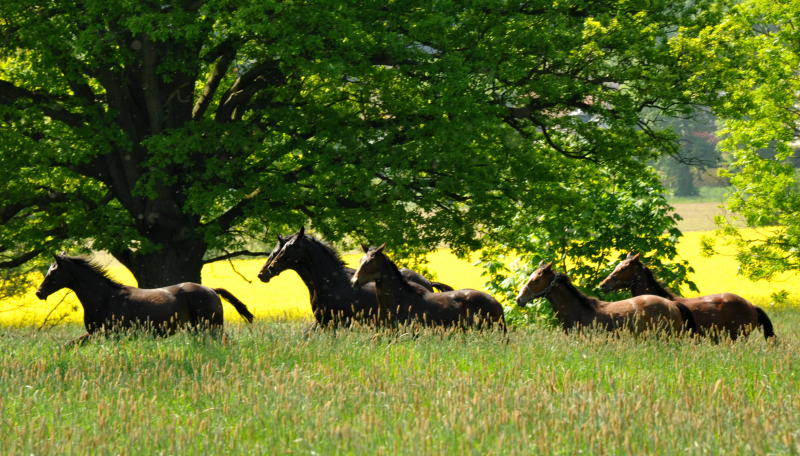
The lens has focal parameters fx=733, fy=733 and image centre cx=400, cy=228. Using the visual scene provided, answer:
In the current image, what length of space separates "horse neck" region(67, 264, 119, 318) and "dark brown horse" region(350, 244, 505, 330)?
3.92 m

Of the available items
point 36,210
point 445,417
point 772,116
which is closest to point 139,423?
point 445,417

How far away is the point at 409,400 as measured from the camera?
262 inches

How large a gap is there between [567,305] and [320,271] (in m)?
4.20

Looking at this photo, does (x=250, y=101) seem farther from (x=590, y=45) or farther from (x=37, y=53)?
(x=590, y=45)

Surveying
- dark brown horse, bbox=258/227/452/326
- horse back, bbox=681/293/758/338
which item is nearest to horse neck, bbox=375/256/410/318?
dark brown horse, bbox=258/227/452/326

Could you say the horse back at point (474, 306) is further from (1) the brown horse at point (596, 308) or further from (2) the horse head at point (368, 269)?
(2) the horse head at point (368, 269)

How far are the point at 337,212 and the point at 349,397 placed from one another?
33.9 feet

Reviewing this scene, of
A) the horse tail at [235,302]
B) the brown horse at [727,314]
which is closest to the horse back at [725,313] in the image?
the brown horse at [727,314]

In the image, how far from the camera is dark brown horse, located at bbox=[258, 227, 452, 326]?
41.2 feet

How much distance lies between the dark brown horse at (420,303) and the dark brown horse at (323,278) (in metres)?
0.98

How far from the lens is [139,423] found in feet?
19.0

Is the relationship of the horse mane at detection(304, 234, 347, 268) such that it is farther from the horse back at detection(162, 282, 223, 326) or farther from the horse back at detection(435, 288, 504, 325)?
the horse back at detection(435, 288, 504, 325)

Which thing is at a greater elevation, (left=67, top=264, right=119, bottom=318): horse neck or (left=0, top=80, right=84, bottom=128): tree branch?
(left=0, top=80, right=84, bottom=128): tree branch

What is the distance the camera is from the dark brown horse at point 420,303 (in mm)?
11578
